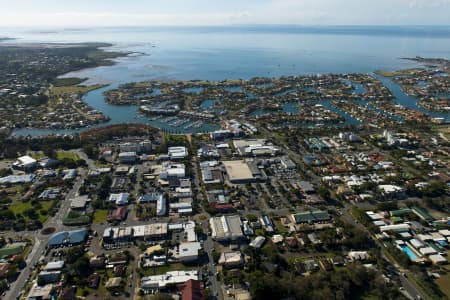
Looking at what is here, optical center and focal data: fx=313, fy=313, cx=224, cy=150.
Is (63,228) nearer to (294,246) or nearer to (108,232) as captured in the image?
(108,232)

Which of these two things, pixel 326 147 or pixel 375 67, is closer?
pixel 326 147

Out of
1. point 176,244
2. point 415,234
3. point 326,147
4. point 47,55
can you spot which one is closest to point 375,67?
point 326,147

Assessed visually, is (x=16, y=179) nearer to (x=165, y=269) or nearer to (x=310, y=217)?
(x=165, y=269)

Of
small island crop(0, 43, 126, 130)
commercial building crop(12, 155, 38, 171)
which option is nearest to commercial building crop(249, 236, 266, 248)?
commercial building crop(12, 155, 38, 171)

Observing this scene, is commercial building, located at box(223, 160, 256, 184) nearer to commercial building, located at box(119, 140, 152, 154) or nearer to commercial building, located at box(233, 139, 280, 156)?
commercial building, located at box(233, 139, 280, 156)

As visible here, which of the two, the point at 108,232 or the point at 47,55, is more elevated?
the point at 47,55

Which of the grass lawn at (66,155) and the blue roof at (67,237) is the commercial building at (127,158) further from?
the blue roof at (67,237)

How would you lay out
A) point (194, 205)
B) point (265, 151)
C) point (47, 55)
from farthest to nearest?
1. point (47, 55)
2. point (265, 151)
3. point (194, 205)
